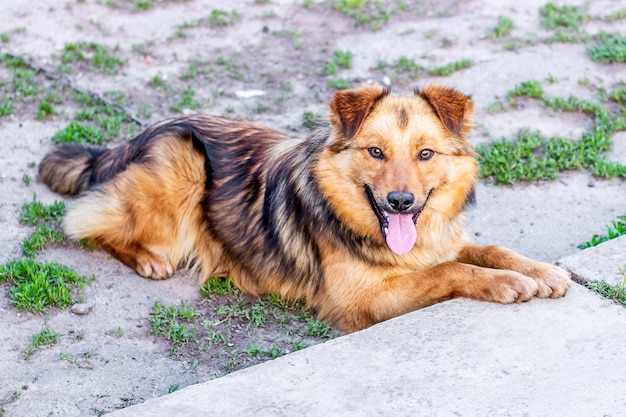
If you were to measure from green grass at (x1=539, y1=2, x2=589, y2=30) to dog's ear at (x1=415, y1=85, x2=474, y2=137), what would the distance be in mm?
5054

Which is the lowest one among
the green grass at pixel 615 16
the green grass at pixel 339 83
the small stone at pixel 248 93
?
the small stone at pixel 248 93

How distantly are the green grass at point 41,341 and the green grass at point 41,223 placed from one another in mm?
1022

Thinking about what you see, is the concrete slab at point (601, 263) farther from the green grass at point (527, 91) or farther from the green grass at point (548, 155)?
the green grass at point (527, 91)

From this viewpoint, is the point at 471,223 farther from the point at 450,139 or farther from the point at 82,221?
the point at 82,221

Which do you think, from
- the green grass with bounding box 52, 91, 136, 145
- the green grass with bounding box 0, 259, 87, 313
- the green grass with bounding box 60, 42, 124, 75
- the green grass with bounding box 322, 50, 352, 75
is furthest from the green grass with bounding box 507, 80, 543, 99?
the green grass with bounding box 0, 259, 87, 313

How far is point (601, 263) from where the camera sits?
200 inches

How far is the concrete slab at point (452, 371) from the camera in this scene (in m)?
3.93

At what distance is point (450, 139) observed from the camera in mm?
5012

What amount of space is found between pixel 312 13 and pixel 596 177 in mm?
4582

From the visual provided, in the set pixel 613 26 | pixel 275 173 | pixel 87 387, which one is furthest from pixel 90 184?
pixel 613 26

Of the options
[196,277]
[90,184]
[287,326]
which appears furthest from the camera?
[90,184]

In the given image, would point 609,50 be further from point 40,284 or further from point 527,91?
point 40,284

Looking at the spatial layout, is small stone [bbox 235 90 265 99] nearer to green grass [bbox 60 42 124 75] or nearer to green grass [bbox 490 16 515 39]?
green grass [bbox 60 42 124 75]

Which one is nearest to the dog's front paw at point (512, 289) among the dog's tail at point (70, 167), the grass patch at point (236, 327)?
the grass patch at point (236, 327)
